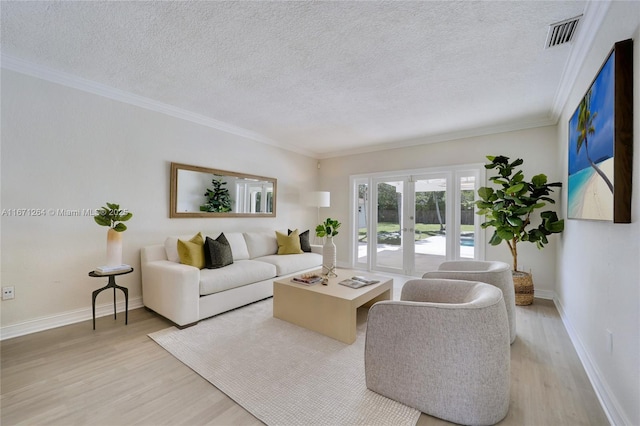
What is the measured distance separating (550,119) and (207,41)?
4.38 metres

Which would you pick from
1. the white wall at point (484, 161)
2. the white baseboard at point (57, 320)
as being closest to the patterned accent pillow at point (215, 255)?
the white baseboard at point (57, 320)

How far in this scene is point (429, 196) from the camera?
4801 mm

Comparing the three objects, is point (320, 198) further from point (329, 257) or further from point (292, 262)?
point (329, 257)

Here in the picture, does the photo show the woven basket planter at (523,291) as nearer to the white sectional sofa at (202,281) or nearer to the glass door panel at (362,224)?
the glass door panel at (362,224)

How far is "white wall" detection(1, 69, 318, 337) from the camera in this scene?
2.51 meters

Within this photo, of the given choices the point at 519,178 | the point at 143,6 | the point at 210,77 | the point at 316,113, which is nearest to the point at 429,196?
the point at 519,178

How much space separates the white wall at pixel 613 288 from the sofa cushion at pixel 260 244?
379 centimetres

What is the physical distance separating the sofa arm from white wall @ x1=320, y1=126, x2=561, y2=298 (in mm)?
3606

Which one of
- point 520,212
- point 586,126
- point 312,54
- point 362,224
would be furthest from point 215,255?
point 520,212

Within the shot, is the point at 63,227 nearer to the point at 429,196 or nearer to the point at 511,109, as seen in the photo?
the point at 429,196

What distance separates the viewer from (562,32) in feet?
6.60

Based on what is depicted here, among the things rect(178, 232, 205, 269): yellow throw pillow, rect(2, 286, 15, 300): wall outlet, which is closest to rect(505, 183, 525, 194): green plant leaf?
rect(178, 232, 205, 269): yellow throw pillow

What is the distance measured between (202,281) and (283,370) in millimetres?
1361

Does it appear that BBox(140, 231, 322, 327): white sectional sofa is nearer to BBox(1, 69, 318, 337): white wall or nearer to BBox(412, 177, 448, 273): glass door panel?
BBox(1, 69, 318, 337): white wall
